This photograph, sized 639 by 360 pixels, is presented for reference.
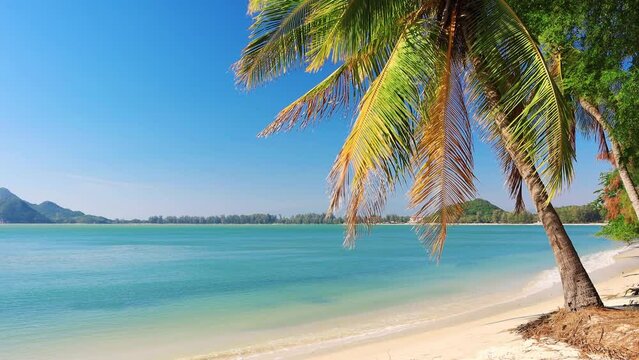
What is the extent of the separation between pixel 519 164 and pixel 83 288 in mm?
20931

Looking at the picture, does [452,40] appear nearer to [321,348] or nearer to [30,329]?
[321,348]

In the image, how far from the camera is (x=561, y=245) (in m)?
5.86

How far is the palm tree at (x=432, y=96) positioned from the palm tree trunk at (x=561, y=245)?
0.5 inches

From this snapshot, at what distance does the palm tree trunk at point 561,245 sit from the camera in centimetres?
579

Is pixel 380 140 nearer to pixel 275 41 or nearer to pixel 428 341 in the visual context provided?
pixel 275 41

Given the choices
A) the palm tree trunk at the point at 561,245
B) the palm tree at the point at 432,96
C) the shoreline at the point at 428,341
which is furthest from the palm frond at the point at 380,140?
the shoreline at the point at 428,341

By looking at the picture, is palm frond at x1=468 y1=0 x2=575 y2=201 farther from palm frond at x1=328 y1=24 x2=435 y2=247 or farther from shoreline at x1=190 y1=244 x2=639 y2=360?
shoreline at x1=190 y1=244 x2=639 y2=360

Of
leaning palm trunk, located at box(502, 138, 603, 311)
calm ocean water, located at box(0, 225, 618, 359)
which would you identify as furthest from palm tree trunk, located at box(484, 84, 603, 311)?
calm ocean water, located at box(0, 225, 618, 359)

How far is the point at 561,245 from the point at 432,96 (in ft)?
8.69

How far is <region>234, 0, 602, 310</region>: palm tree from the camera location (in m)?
4.86

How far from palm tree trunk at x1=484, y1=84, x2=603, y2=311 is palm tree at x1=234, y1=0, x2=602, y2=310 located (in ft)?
0.05

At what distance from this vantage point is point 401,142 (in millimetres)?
5117

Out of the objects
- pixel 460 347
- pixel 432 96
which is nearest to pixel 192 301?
pixel 460 347

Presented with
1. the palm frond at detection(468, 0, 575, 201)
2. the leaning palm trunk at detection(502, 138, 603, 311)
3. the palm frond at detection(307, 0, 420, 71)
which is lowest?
the leaning palm trunk at detection(502, 138, 603, 311)
